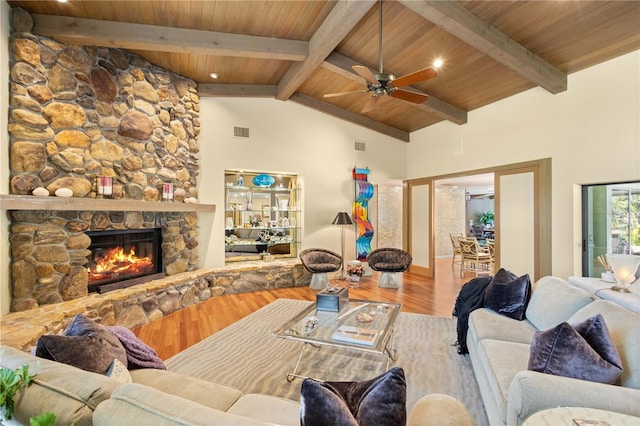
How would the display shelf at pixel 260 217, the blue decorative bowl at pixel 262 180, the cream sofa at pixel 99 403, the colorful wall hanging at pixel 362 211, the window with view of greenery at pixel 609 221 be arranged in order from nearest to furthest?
1. the cream sofa at pixel 99 403
2. the window with view of greenery at pixel 609 221
3. the display shelf at pixel 260 217
4. the blue decorative bowl at pixel 262 180
5. the colorful wall hanging at pixel 362 211

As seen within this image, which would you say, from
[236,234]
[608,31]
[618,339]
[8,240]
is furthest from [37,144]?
[608,31]

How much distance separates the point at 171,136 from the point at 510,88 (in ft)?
17.9

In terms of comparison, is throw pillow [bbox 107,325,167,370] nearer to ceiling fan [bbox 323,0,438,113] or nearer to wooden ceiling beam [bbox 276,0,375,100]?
ceiling fan [bbox 323,0,438,113]

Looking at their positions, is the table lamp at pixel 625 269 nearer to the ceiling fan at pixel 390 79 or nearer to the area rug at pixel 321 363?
the area rug at pixel 321 363

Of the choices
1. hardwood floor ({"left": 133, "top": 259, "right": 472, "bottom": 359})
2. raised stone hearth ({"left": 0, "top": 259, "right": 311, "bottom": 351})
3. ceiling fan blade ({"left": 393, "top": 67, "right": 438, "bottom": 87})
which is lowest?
hardwood floor ({"left": 133, "top": 259, "right": 472, "bottom": 359})

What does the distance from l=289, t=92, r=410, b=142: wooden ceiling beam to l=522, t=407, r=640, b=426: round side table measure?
19.2 feet

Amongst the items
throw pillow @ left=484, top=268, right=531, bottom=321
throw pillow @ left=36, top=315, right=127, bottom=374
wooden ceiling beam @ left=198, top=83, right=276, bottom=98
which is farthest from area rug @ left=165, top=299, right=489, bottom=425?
wooden ceiling beam @ left=198, top=83, right=276, bottom=98

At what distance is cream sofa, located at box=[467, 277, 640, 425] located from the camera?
55.7 inches

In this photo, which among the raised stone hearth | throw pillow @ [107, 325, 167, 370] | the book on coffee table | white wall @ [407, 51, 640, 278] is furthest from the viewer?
white wall @ [407, 51, 640, 278]

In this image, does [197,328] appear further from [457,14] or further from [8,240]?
[457,14]

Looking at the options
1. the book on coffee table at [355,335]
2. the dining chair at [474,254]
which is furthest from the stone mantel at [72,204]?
the dining chair at [474,254]

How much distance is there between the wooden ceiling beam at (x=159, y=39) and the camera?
128 inches

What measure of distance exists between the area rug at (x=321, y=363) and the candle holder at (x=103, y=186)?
2.12 meters

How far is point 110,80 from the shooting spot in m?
3.81
